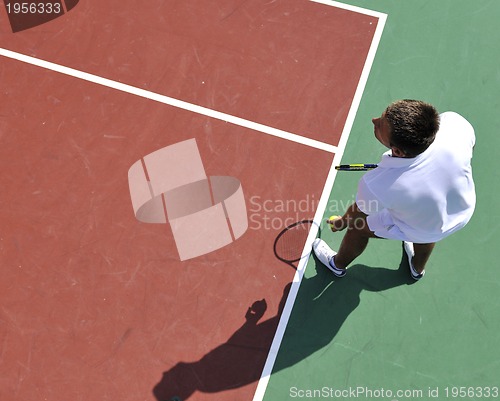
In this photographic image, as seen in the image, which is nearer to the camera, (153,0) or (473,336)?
(473,336)

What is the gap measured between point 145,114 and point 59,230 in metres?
1.52

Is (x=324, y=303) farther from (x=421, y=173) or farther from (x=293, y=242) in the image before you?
(x=421, y=173)

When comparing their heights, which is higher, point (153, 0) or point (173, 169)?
point (153, 0)

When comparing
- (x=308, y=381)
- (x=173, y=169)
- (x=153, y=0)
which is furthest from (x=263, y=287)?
(x=153, y=0)

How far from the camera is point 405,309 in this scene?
5.18 metres

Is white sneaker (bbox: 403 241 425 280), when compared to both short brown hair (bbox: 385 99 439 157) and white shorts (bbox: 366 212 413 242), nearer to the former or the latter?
white shorts (bbox: 366 212 413 242)

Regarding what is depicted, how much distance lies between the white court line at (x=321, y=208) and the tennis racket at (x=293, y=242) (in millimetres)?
36

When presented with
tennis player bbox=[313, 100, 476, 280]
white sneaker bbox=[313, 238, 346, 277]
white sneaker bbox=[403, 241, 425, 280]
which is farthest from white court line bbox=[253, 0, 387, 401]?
tennis player bbox=[313, 100, 476, 280]

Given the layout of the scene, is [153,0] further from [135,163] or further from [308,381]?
[308,381]

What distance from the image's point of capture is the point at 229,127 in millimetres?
5809

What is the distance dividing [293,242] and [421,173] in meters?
2.00

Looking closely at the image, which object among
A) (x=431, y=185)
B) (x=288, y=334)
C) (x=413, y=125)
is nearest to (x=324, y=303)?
(x=288, y=334)

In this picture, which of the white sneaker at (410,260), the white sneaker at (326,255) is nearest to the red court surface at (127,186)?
the white sneaker at (326,255)

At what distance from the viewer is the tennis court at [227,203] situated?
504 cm
